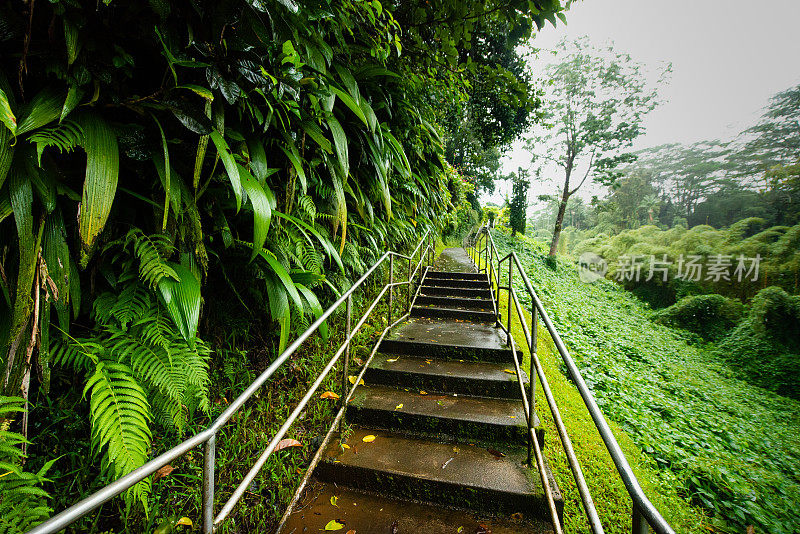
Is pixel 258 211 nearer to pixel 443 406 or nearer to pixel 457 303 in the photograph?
pixel 443 406

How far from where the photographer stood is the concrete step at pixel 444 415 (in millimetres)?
1849

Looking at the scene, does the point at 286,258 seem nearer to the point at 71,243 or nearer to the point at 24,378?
the point at 71,243

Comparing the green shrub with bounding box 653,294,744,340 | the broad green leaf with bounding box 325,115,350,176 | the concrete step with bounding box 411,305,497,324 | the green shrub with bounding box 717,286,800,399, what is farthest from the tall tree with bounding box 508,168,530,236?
the broad green leaf with bounding box 325,115,350,176

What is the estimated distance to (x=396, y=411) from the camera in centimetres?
198

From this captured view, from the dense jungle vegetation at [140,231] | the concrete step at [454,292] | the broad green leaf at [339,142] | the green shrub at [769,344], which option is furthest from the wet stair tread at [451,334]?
the green shrub at [769,344]

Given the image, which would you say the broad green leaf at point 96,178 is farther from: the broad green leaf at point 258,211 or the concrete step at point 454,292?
the concrete step at point 454,292

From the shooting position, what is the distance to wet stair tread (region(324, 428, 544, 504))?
1.52 m

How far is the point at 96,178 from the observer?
2.95 ft

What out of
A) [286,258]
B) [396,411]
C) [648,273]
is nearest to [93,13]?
[286,258]

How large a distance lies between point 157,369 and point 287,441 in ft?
2.67

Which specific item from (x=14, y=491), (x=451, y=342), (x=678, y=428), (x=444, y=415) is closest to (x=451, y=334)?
(x=451, y=342)

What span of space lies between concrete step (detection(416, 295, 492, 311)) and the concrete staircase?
133 centimetres

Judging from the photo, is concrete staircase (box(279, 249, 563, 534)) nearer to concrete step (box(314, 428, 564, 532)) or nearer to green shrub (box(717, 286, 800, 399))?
concrete step (box(314, 428, 564, 532))

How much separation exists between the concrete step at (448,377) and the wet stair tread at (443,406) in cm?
5
